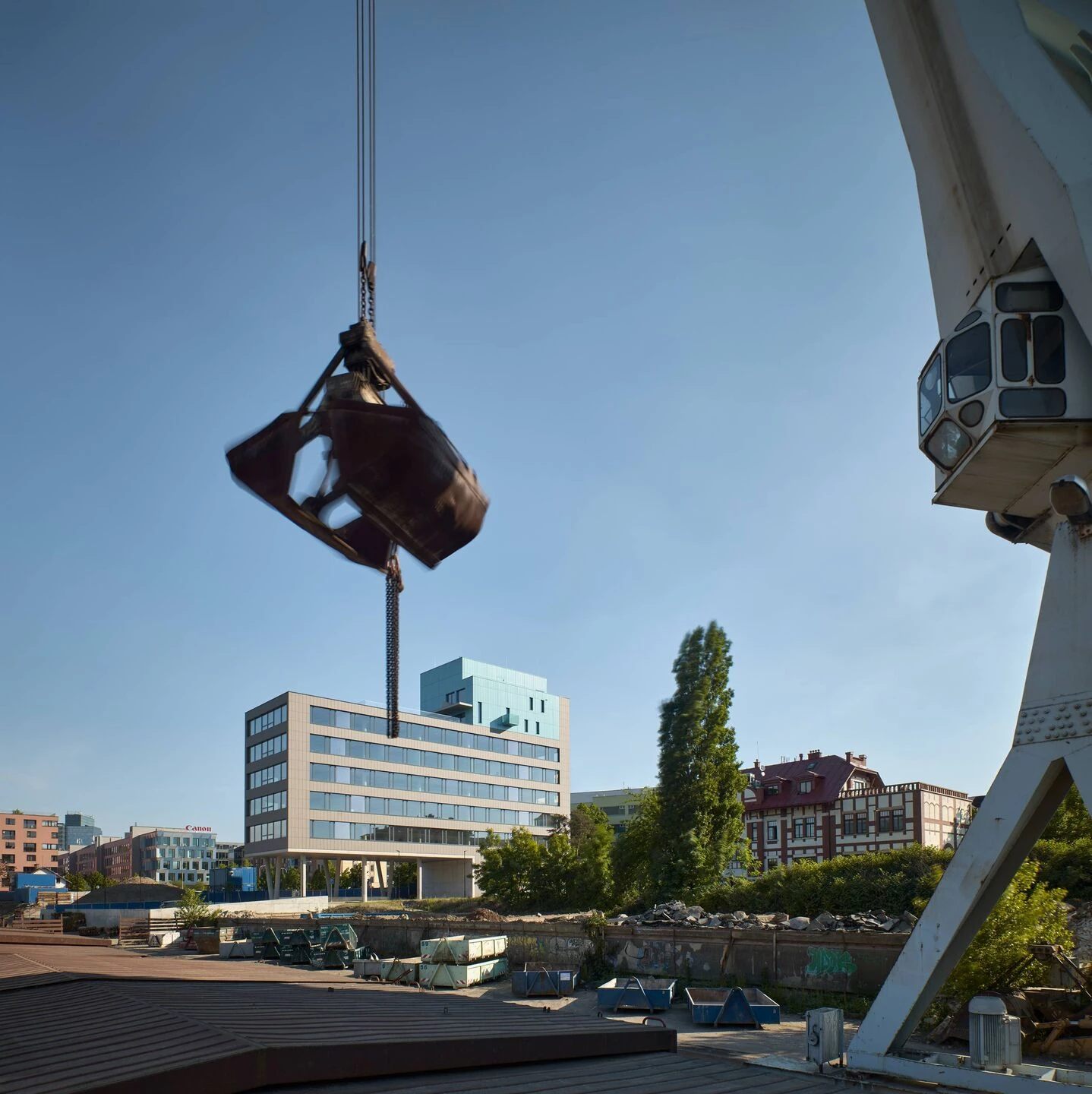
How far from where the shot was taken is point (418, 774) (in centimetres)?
8219

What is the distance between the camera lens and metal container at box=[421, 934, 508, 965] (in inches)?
1202

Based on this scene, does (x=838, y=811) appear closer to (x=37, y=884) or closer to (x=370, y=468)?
(x=370, y=468)

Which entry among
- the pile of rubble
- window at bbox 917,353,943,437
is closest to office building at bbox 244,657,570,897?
the pile of rubble

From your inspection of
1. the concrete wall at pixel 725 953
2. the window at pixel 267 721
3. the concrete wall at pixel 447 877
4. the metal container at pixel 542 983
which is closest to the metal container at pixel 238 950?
the concrete wall at pixel 725 953

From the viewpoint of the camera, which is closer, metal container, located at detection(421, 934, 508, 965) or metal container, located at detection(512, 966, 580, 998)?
metal container, located at detection(512, 966, 580, 998)

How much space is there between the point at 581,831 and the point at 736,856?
→ 38819mm

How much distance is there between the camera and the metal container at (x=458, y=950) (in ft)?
100

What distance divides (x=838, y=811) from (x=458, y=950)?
146ft

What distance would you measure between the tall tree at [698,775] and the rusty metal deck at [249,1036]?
89.1ft

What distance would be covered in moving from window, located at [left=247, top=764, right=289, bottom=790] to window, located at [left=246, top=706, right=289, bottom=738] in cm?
304

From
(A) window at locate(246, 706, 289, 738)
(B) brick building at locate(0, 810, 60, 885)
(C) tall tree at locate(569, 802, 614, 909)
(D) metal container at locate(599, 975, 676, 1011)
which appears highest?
(A) window at locate(246, 706, 289, 738)

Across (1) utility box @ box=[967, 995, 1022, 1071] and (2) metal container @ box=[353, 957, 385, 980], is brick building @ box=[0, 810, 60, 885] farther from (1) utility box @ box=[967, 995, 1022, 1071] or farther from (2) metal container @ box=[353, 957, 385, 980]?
(1) utility box @ box=[967, 995, 1022, 1071]

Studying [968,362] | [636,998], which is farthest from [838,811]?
[968,362]

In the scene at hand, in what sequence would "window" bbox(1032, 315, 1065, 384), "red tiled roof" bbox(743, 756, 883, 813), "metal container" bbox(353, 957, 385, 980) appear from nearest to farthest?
"window" bbox(1032, 315, 1065, 384)
"metal container" bbox(353, 957, 385, 980)
"red tiled roof" bbox(743, 756, 883, 813)
